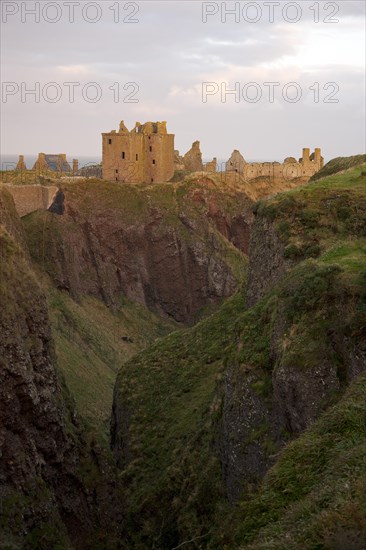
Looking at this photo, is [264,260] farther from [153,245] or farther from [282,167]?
[282,167]

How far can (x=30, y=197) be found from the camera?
72.6 meters

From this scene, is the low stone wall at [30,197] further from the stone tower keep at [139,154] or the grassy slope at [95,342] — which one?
the stone tower keep at [139,154]

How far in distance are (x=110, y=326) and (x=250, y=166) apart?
3119cm

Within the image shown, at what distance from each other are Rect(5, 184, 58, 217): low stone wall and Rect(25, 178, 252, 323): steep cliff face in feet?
6.88

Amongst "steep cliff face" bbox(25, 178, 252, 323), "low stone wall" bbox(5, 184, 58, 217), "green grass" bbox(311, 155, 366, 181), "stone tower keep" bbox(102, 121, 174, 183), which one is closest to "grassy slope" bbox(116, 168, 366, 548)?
"green grass" bbox(311, 155, 366, 181)

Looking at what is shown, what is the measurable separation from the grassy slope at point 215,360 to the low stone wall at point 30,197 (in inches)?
1062

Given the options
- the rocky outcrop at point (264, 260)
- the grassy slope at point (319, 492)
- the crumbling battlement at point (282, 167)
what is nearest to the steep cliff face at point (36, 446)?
the rocky outcrop at point (264, 260)

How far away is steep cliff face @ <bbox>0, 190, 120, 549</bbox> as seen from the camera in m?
27.7

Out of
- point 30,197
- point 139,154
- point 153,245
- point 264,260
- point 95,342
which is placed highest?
point 139,154

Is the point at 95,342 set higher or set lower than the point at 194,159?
lower

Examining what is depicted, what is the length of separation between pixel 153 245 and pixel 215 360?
39611 mm

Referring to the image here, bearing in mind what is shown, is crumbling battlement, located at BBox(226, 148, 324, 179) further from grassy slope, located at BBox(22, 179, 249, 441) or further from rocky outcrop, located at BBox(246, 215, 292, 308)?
rocky outcrop, located at BBox(246, 215, 292, 308)

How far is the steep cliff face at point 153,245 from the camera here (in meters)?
76.8

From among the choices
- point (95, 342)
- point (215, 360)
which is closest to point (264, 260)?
point (215, 360)
